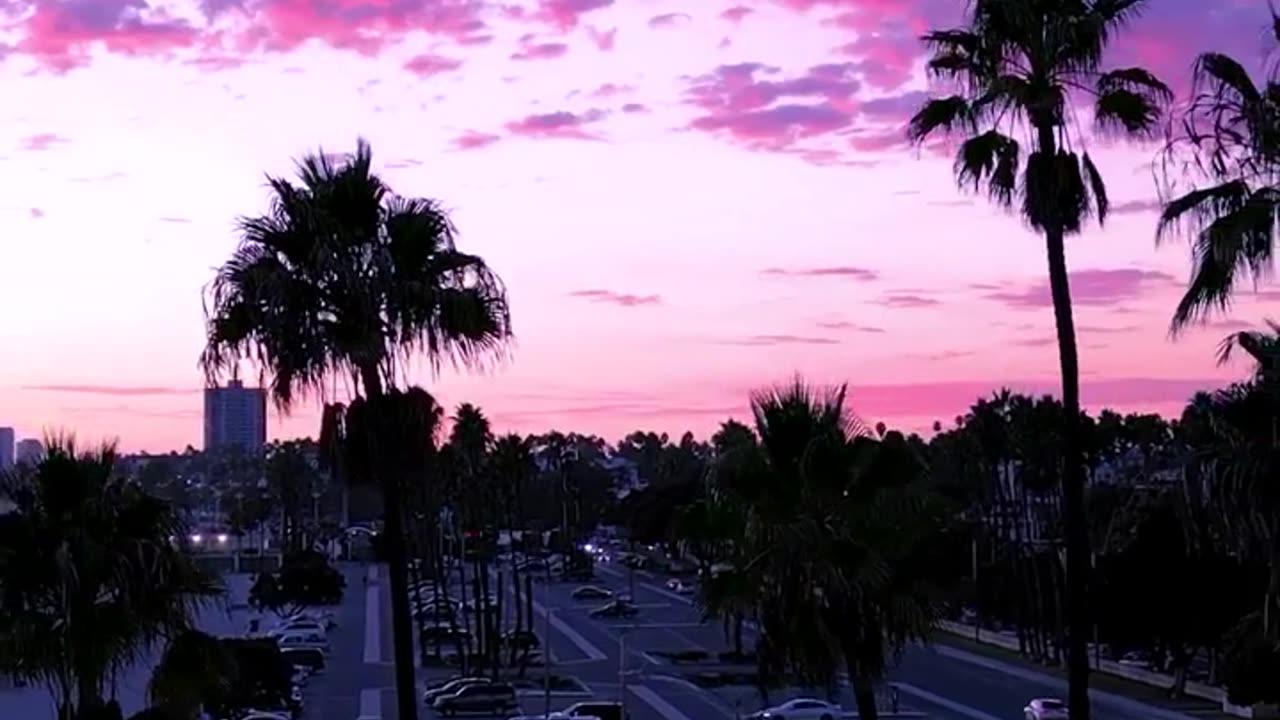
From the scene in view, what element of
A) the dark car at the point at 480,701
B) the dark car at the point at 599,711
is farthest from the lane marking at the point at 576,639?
the dark car at the point at 599,711

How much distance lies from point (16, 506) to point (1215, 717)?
47281 mm

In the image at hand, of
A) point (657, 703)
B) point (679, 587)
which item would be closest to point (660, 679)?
point (657, 703)

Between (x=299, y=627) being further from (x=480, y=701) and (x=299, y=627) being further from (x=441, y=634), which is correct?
(x=480, y=701)

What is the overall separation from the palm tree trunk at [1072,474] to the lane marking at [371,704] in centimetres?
4123

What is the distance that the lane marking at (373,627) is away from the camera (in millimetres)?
82812

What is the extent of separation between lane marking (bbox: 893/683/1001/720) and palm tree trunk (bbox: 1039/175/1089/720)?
40.3m

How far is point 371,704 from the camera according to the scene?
62656 mm

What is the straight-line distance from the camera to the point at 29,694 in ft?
120

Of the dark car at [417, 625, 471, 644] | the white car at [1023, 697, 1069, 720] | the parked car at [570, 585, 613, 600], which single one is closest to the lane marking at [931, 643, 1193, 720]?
the white car at [1023, 697, 1069, 720]

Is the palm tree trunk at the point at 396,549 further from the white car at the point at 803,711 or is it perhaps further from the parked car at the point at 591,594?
the parked car at the point at 591,594

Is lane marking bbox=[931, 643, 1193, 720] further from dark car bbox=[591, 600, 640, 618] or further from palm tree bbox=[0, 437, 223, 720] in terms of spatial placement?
palm tree bbox=[0, 437, 223, 720]

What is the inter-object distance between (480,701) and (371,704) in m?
3.84

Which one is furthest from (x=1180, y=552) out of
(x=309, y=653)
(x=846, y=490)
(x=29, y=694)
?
(x=846, y=490)

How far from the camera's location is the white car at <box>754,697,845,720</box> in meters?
53.2
